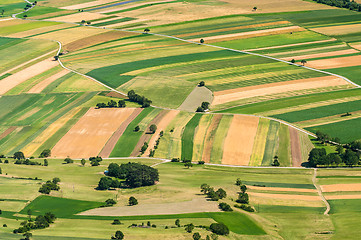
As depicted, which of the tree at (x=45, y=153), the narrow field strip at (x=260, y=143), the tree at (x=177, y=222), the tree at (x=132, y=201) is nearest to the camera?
the tree at (x=177, y=222)

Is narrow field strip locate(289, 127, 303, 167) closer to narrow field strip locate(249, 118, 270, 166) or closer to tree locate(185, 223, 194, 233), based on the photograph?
narrow field strip locate(249, 118, 270, 166)

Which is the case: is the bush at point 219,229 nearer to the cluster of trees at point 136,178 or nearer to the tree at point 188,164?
the cluster of trees at point 136,178

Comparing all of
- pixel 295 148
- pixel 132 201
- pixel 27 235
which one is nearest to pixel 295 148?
pixel 295 148

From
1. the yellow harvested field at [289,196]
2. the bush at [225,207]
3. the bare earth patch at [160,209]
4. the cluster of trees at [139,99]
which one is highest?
the cluster of trees at [139,99]

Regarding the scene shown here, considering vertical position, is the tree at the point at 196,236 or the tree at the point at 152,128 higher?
the tree at the point at 152,128

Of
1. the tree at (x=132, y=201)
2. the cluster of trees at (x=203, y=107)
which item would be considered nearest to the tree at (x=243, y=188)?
the tree at (x=132, y=201)

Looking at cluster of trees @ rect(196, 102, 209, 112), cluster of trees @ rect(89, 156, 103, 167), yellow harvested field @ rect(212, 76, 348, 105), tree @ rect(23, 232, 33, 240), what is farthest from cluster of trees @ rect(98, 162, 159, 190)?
yellow harvested field @ rect(212, 76, 348, 105)
